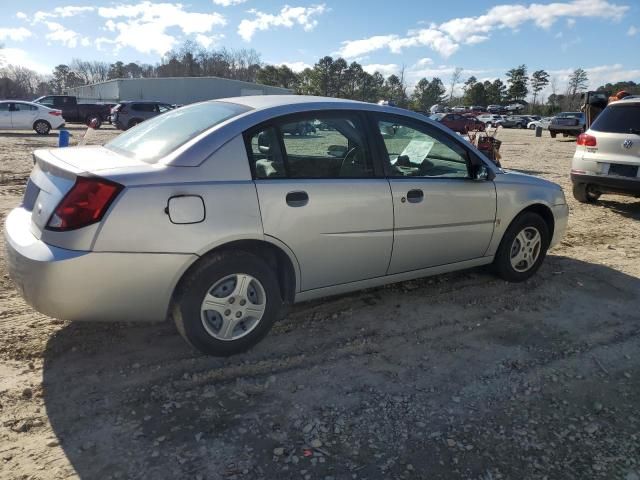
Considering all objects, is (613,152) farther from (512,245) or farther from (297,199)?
(297,199)

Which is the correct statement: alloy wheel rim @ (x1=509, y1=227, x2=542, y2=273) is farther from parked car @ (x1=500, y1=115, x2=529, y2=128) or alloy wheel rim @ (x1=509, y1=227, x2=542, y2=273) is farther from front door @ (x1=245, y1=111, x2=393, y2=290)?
parked car @ (x1=500, y1=115, x2=529, y2=128)

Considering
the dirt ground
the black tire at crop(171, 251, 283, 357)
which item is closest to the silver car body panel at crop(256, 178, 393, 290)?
the black tire at crop(171, 251, 283, 357)

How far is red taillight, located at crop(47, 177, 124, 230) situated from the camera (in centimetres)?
261

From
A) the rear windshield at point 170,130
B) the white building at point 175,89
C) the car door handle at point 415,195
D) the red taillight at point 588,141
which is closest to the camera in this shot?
the rear windshield at point 170,130

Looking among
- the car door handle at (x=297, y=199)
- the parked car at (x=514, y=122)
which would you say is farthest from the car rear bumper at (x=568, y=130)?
the car door handle at (x=297, y=199)

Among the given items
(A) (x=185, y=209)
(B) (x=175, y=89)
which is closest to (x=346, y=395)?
(A) (x=185, y=209)

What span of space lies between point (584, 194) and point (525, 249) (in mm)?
4511

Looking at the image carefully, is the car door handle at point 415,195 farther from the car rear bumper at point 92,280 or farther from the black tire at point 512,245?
the car rear bumper at point 92,280

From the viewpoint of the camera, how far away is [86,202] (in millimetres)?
2623

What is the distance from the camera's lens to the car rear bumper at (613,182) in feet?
23.2

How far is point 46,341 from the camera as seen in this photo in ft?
10.8

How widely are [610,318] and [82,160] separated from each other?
4.26 m

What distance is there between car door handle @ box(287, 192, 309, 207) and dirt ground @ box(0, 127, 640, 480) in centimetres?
101

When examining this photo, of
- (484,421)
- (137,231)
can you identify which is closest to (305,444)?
(484,421)
